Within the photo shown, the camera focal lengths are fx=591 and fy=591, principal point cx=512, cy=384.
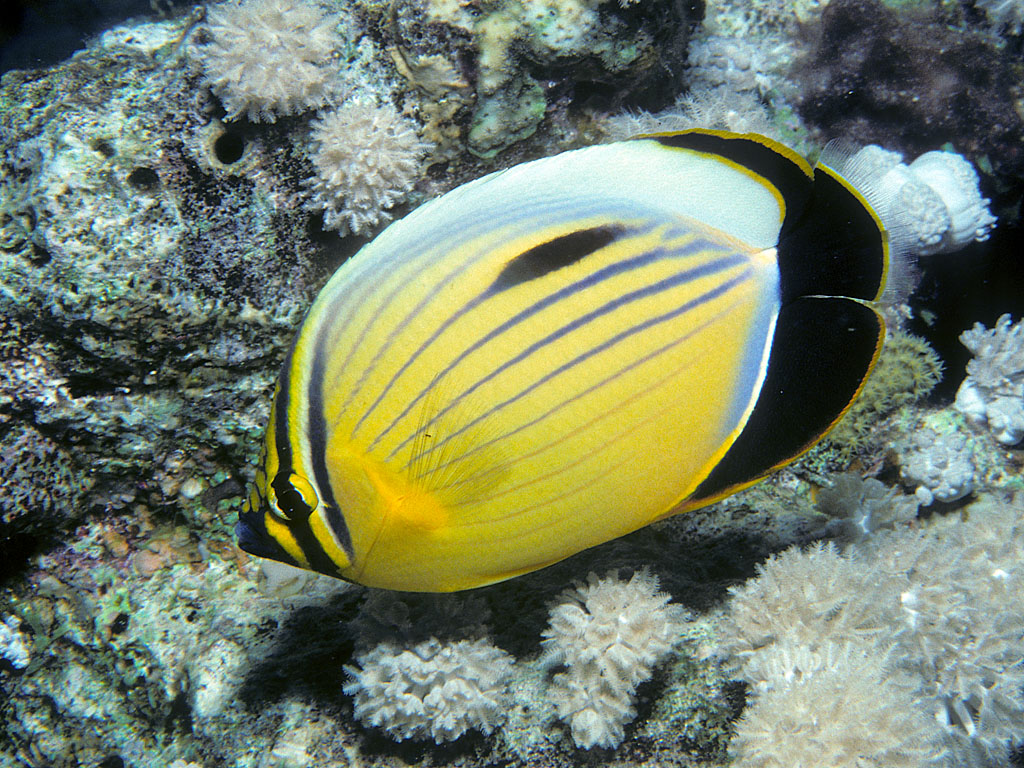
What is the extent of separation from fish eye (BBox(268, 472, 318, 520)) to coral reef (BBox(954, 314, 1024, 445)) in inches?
113

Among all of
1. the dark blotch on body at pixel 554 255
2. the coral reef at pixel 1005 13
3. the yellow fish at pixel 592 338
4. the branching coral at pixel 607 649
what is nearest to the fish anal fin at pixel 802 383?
the yellow fish at pixel 592 338

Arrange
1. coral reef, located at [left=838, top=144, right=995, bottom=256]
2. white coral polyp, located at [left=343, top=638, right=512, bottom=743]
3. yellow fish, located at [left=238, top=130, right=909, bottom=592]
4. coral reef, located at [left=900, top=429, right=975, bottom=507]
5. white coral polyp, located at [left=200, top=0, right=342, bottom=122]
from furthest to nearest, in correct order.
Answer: coral reef, located at [left=838, top=144, right=995, bottom=256] < coral reef, located at [left=900, top=429, right=975, bottom=507] < white coral polyp, located at [left=200, top=0, right=342, bottom=122] < white coral polyp, located at [left=343, top=638, right=512, bottom=743] < yellow fish, located at [left=238, top=130, right=909, bottom=592]

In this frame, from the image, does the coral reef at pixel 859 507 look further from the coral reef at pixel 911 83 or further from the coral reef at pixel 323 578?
the coral reef at pixel 911 83

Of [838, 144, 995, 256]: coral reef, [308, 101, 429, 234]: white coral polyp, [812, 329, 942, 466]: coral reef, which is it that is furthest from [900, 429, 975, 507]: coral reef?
[308, 101, 429, 234]: white coral polyp

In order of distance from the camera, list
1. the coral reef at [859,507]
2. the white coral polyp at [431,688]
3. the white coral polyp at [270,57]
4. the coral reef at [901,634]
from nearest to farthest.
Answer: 1. the coral reef at [901,634]
2. the white coral polyp at [431,688]
3. the white coral polyp at [270,57]
4. the coral reef at [859,507]

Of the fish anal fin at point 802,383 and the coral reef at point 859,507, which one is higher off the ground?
the fish anal fin at point 802,383

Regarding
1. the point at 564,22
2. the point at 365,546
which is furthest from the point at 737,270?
the point at 564,22

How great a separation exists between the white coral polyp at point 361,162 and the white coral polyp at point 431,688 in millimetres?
1463

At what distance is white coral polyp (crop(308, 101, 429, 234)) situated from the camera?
6.63ft

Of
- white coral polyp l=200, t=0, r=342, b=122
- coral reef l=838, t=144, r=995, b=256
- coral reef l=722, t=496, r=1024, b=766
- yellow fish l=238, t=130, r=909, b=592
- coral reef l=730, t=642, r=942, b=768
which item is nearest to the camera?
yellow fish l=238, t=130, r=909, b=592

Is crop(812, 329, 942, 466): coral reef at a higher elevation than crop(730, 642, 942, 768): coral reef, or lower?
higher

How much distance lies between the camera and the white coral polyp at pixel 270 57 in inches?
79.0

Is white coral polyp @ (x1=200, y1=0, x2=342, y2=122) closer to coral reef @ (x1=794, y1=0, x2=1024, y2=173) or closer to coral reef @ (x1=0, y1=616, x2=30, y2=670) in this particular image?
coral reef @ (x1=0, y1=616, x2=30, y2=670)

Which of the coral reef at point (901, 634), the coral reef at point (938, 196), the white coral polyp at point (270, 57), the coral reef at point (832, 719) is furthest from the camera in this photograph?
the coral reef at point (938, 196)
